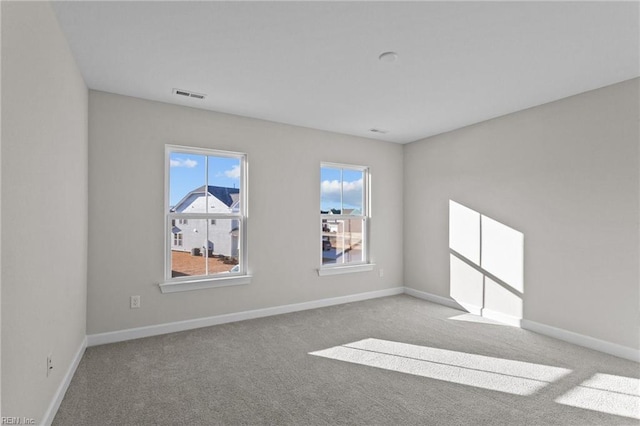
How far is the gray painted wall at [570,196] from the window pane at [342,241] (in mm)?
1590

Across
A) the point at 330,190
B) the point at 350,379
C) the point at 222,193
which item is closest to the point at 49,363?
the point at 350,379

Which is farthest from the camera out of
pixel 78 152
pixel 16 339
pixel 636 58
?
pixel 78 152

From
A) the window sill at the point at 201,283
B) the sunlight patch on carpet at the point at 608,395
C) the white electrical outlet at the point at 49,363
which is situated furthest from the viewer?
the window sill at the point at 201,283

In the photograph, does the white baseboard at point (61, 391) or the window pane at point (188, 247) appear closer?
the white baseboard at point (61, 391)

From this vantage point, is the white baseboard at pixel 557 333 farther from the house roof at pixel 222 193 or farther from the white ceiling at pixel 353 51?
the house roof at pixel 222 193

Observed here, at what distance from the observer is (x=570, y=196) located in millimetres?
3371

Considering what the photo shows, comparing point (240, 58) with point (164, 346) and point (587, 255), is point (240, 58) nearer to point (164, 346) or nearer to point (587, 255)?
point (164, 346)

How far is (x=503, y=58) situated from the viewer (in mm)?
2615

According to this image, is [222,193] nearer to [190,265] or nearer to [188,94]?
[190,265]

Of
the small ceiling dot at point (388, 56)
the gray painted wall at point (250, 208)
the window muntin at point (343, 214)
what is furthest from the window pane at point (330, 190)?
the small ceiling dot at point (388, 56)

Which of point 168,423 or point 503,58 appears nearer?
point 168,423

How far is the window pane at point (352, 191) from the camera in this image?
16.5ft

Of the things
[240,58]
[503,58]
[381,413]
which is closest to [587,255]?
[503,58]

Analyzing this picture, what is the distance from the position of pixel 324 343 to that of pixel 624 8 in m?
3.43
